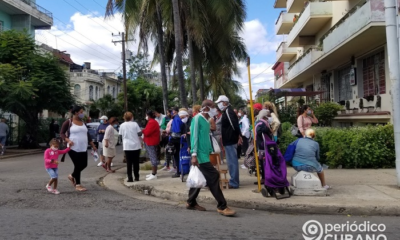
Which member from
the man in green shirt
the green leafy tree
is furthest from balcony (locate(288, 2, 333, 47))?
the man in green shirt

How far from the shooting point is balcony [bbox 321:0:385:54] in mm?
12672

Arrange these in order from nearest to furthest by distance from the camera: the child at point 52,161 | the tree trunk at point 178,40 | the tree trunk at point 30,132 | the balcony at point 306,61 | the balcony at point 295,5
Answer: the child at point 52,161 → the tree trunk at point 178,40 → the balcony at point 306,61 → the tree trunk at point 30,132 → the balcony at point 295,5

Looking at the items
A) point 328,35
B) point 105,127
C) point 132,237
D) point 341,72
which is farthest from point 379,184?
point 341,72

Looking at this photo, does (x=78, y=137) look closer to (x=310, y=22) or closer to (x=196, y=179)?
(x=196, y=179)

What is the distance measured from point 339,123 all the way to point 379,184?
478 inches

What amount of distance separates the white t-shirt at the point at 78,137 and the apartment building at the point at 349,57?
10.0m

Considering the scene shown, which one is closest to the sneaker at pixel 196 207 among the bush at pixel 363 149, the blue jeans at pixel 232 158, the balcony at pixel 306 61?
the blue jeans at pixel 232 158

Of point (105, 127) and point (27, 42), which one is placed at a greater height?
point (27, 42)

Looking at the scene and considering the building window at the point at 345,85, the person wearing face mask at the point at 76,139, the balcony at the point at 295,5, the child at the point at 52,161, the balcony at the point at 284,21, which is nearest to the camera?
the child at the point at 52,161

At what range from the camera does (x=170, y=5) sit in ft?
50.3

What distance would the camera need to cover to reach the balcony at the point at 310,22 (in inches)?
826

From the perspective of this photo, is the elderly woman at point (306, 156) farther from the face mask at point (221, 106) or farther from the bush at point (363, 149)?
the bush at point (363, 149)

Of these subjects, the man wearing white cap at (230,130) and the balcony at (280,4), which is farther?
the balcony at (280,4)

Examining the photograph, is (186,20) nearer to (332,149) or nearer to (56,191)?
(332,149)
